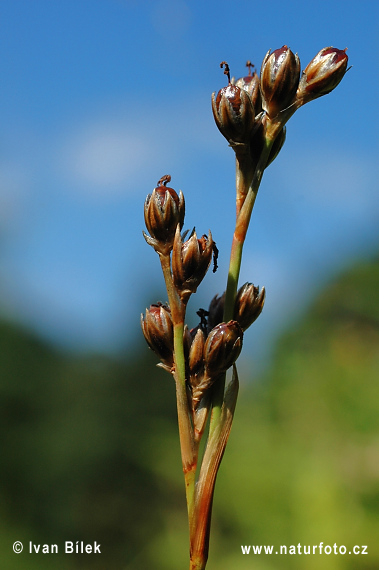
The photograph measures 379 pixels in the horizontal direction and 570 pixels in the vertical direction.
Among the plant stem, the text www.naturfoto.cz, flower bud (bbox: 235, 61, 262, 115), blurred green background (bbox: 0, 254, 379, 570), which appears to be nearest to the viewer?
the plant stem

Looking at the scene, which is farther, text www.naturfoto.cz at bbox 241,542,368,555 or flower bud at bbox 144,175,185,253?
text www.naturfoto.cz at bbox 241,542,368,555

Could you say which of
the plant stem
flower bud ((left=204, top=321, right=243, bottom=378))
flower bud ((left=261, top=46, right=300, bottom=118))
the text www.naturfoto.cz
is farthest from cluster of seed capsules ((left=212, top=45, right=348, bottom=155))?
the text www.naturfoto.cz

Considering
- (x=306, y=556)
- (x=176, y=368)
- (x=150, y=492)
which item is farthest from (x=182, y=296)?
(x=150, y=492)

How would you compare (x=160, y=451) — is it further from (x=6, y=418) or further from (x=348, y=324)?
(x=348, y=324)

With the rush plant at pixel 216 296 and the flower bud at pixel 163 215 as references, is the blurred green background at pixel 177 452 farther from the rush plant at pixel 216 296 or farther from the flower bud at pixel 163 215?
the flower bud at pixel 163 215

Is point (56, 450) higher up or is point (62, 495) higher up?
point (56, 450)

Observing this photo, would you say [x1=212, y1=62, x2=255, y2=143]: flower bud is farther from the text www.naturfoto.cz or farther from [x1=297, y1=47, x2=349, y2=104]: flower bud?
the text www.naturfoto.cz

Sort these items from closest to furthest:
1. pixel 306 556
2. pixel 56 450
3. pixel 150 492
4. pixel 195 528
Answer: pixel 195 528 < pixel 306 556 < pixel 150 492 < pixel 56 450
